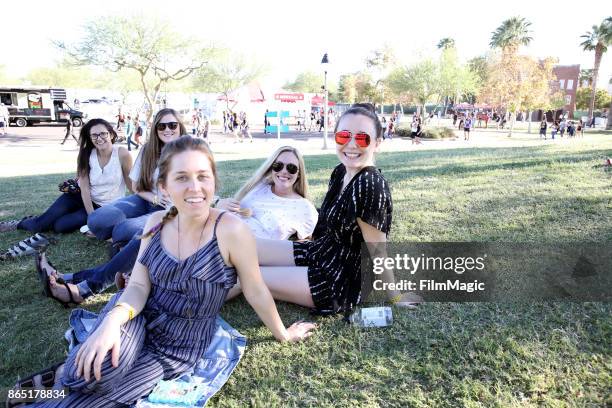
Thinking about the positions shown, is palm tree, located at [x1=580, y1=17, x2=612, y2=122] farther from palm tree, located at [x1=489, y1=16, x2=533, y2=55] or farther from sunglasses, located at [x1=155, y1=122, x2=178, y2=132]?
sunglasses, located at [x1=155, y1=122, x2=178, y2=132]

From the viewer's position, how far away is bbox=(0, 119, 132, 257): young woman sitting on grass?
499 cm

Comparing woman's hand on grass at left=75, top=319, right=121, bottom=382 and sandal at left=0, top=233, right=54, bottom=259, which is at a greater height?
woman's hand on grass at left=75, top=319, right=121, bottom=382

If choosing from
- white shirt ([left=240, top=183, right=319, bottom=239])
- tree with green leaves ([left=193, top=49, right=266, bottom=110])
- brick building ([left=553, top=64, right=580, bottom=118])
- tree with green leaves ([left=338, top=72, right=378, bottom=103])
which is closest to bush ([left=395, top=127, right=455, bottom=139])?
tree with green leaves ([left=193, top=49, right=266, bottom=110])

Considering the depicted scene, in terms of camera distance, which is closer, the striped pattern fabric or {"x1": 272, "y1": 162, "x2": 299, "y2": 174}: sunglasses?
the striped pattern fabric

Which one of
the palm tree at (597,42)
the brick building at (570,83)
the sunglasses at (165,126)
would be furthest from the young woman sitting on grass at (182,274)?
the brick building at (570,83)

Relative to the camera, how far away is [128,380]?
202cm

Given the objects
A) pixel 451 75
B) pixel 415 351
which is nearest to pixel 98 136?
pixel 415 351

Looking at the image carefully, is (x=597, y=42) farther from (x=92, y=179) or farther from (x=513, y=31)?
(x=92, y=179)

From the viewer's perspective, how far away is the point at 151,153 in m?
4.53

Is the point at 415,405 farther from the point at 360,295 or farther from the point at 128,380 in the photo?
the point at 128,380

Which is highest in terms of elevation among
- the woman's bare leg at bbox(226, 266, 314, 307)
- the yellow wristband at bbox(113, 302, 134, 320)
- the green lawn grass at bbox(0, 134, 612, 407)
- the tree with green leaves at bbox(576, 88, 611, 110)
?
the tree with green leaves at bbox(576, 88, 611, 110)

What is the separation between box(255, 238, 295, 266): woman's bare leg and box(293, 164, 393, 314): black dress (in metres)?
0.20

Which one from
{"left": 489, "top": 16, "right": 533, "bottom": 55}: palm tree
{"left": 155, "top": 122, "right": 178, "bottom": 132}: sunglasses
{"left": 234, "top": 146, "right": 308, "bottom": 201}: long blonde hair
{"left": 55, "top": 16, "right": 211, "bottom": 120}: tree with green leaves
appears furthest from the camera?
{"left": 489, "top": 16, "right": 533, "bottom": 55}: palm tree

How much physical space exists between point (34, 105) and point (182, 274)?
38.1 metres
